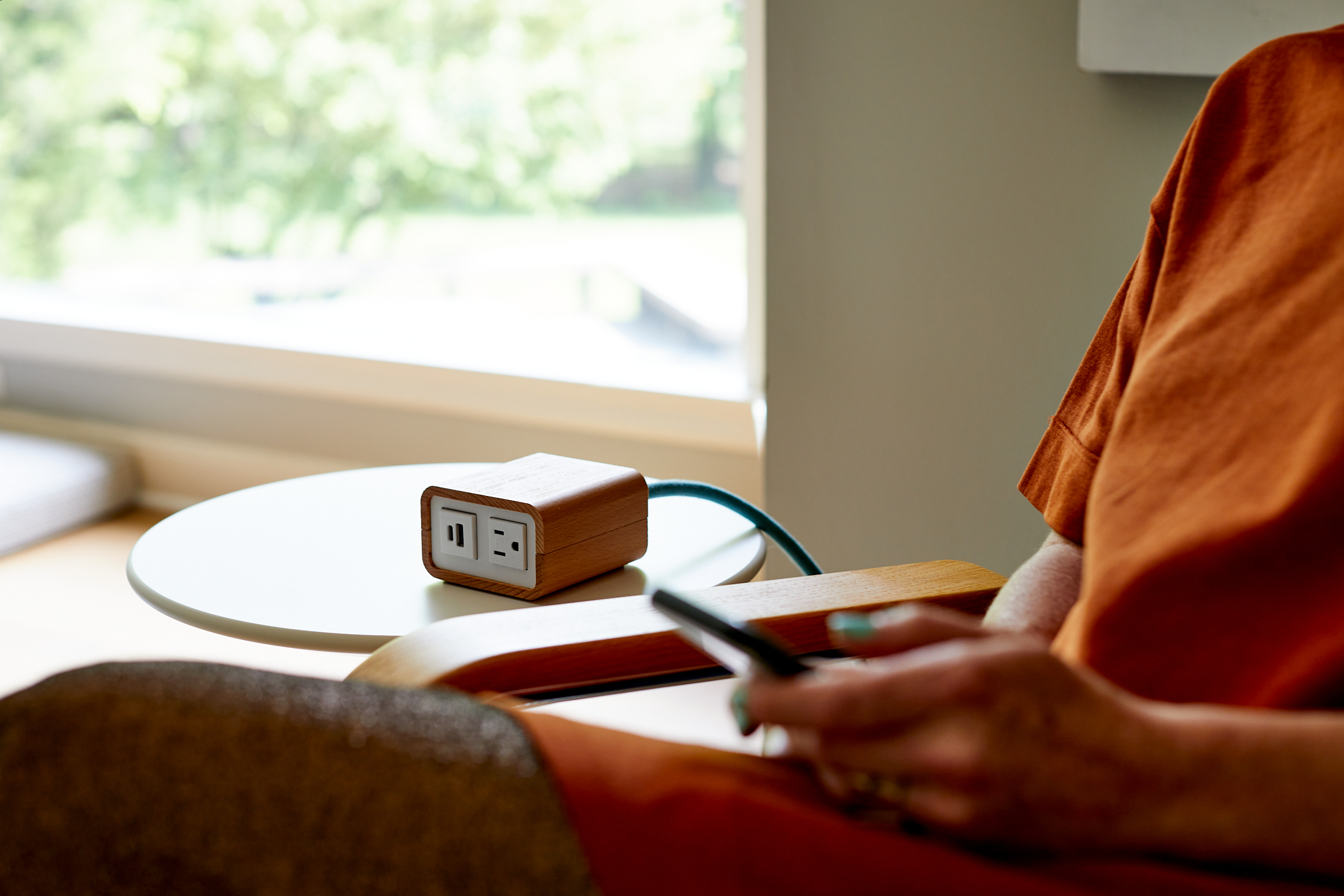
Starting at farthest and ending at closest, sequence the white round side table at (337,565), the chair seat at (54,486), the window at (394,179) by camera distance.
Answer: the chair seat at (54,486) < the window at (394,179) < the white round side table at (337,565)

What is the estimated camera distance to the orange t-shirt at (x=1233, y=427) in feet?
2.02

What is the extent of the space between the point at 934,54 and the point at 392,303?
170cm

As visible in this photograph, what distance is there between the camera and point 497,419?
2.52 m

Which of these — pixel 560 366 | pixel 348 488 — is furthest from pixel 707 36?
pixel 348 488

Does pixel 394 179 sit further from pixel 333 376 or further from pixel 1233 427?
pixel 1233 427

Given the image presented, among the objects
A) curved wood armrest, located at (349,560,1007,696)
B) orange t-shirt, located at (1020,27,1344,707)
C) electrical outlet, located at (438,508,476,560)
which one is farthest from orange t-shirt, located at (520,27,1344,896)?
electrical outlet, located at (438,508,476,560)

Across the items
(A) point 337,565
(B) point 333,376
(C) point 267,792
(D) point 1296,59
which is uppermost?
(D) point 1296,59

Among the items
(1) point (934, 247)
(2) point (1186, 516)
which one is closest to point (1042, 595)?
(2) point (1186, 516)

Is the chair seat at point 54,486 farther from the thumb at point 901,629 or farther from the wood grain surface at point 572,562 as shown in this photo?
the thumb at point 901,629

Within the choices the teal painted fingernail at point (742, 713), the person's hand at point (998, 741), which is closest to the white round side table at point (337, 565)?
the teal painted fingernail at point (742, 713)

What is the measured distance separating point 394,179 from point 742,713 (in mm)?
2435

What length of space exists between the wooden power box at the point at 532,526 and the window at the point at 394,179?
1255mm

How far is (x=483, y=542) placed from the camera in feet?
3.26

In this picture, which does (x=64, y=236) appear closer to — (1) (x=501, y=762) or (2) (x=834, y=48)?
(2) (x=834, y=48)
